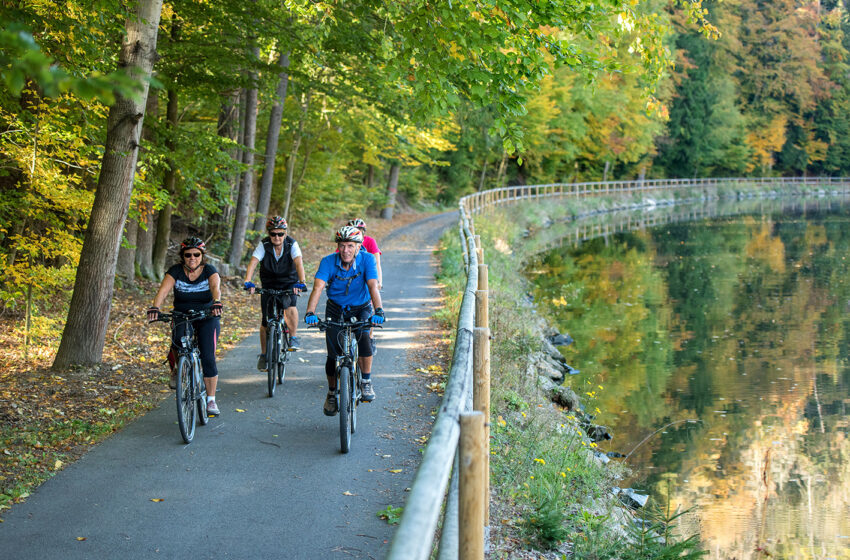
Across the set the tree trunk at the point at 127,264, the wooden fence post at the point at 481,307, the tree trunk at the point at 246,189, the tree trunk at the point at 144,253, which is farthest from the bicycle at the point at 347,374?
the tree trunk at the point at 246,189

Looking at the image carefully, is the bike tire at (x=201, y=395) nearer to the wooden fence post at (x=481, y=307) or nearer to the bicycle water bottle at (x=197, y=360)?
the bicycle water bottle at (x=197, y=360)

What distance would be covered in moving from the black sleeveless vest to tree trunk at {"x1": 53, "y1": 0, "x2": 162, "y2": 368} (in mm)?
1851

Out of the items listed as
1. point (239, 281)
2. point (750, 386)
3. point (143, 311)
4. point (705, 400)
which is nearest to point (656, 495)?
point (705, 400)

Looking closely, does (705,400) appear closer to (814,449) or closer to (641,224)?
(814,449)

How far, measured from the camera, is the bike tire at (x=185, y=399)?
742 centimetres

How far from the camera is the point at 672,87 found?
63.5m

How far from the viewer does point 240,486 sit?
21.6ft

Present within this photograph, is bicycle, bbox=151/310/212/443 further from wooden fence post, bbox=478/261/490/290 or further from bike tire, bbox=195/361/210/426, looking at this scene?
wooden fence post, bbox=478/261/490/290

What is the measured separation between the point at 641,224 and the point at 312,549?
1659 inches

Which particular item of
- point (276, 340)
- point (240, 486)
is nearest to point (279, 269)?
point (276, 340)

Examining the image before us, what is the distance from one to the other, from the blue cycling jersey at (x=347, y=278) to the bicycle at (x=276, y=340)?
1900mm

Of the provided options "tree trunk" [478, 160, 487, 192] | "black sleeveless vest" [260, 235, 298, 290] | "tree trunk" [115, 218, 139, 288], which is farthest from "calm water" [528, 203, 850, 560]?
"tree trunk" [478, 160, 487, 192]

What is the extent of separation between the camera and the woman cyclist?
310 inches

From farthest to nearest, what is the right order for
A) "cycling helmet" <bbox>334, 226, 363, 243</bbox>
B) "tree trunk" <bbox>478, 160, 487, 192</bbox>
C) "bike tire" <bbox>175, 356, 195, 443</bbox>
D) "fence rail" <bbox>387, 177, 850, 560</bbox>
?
1. "tree trunk" <bbox>478, 160, 487, 192</bbox>
2. "cycling helmet" <bbox>334, 226, 363, 243</bbox>
3. "bike tire" <bbox>175, 356, 195, 443</bbox>
4. "fence rail" <bbox>387, 177, 850, 560</bbox>
